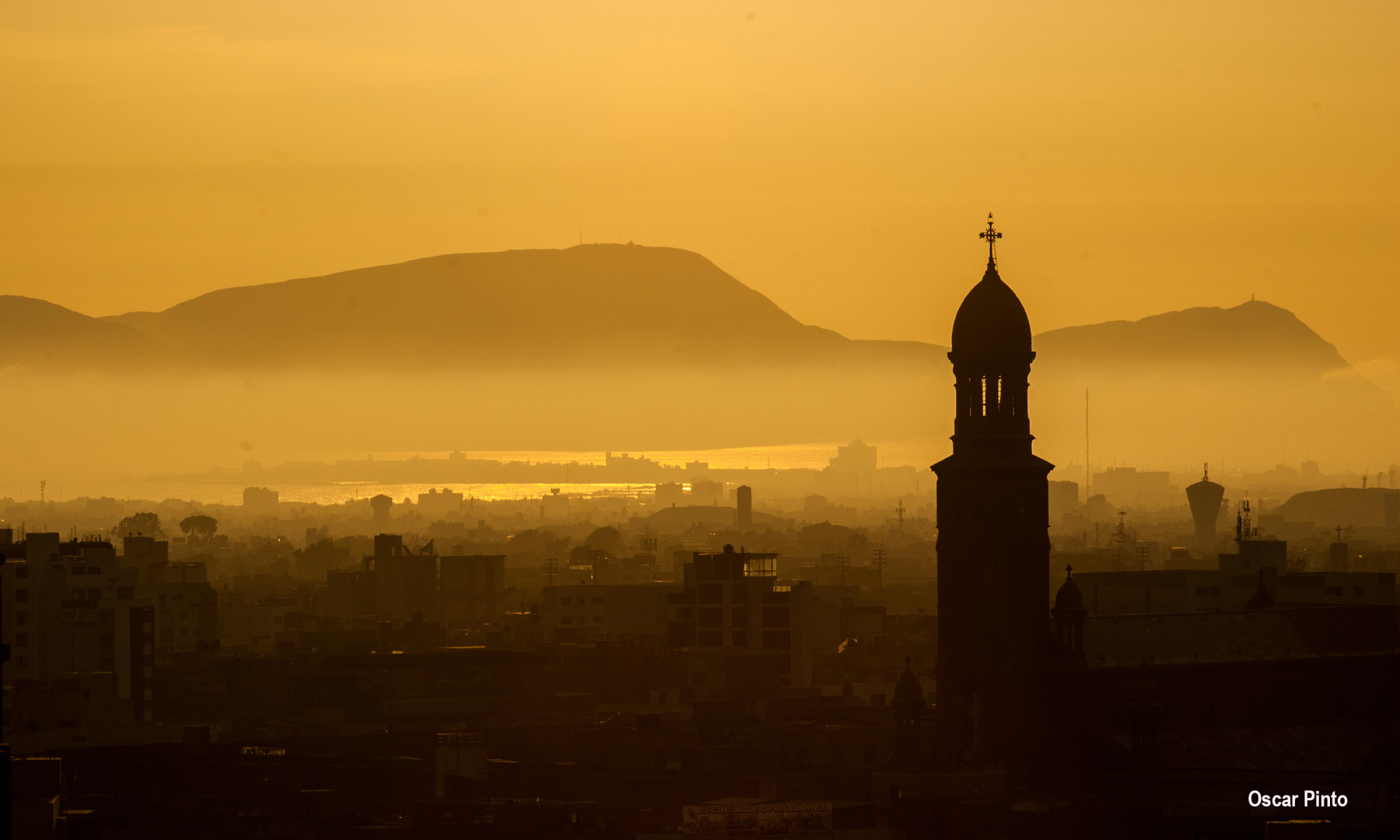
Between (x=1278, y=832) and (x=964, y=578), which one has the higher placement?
(x=964, y=578)

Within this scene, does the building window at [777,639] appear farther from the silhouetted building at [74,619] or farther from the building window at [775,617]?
the silhouetted building at [74,619]

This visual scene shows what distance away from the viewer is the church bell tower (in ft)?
312

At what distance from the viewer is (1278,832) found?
67.5m

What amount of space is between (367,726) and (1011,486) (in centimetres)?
6005

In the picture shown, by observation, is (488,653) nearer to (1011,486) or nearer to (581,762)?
(581,762)

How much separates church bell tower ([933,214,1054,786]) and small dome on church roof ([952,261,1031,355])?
0.04 metres

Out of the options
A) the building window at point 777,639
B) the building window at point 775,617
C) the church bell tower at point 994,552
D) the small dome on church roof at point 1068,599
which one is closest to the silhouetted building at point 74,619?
the building window at point 777,639

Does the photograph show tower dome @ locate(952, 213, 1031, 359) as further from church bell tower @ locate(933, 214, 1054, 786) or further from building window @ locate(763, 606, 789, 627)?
building window @ locate(763, 606, 789, 627)

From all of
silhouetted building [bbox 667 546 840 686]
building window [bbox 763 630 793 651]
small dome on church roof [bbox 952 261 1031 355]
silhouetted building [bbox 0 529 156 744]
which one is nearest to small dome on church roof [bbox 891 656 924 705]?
small dome on church roof [bbox 952 261 1031 355]

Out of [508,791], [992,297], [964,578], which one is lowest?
[508,791]

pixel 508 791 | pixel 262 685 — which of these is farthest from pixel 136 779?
pixel 262 685

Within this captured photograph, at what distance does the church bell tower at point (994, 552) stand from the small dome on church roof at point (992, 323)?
1.4 inches

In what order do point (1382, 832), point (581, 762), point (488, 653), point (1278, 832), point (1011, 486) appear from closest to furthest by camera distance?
point (1278, 832) → point (1382, 832) → point (1011, 486) → point (581, 762) → point (488, 653)

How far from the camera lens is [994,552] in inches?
3752
